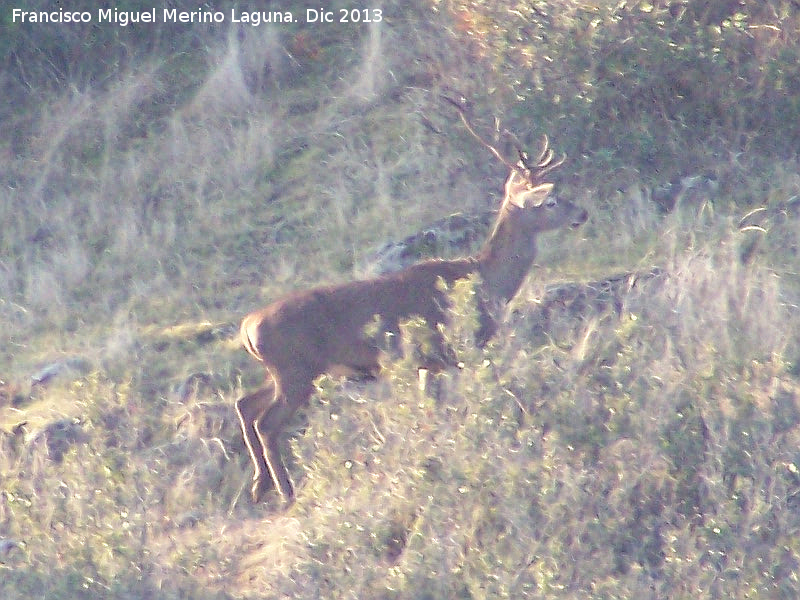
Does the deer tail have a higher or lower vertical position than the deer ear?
lower

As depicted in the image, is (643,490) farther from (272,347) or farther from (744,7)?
(744,7)

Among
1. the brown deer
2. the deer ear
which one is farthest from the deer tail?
the deer ear

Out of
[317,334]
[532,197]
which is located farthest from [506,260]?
[317,334]

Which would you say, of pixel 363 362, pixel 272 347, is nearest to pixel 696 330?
pixel 363 362

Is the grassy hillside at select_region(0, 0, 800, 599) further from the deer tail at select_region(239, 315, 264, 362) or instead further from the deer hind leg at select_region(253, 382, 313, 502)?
the deer tail at select_region(239, 315, 264, 362)

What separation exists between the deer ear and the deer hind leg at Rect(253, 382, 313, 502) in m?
2.04

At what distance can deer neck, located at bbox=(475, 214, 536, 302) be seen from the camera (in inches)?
357

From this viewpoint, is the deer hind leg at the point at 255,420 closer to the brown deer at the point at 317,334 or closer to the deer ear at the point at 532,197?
the brown deer at the point at 317,334

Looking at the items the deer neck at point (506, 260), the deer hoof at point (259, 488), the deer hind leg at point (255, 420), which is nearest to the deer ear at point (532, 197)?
the deer neck at point (506, 260)

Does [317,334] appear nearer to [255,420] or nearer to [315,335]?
[315,335]

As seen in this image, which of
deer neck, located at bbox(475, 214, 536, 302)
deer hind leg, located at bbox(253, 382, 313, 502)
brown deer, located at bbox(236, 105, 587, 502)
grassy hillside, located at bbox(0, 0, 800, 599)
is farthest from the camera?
deer neck, located at bbox(475, 214, 536, 302)

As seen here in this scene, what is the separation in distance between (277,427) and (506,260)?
1986 mm

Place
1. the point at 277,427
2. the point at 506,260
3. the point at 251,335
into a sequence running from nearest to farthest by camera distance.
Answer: the point at 251,335 < the point at 277,427 < the point at 506,260

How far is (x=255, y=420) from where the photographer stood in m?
8.51
